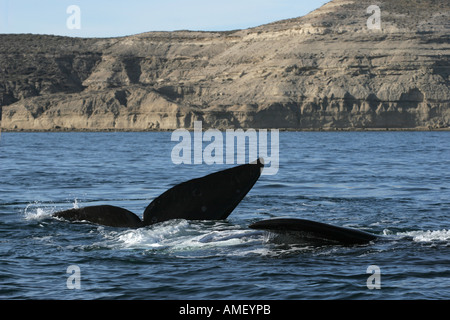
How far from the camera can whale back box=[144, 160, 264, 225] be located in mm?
9555

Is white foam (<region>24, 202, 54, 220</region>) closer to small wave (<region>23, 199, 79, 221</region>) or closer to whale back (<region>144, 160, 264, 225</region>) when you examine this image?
small wave (<region>23, 199, 79, 221</region>)

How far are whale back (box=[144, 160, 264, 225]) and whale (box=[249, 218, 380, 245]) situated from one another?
2.43 feet

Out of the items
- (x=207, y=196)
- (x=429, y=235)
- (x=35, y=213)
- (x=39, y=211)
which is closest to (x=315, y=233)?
(x=207, y=196)

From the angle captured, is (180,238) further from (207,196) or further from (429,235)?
(429,235)

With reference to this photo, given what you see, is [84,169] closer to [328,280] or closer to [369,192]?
[369,192]

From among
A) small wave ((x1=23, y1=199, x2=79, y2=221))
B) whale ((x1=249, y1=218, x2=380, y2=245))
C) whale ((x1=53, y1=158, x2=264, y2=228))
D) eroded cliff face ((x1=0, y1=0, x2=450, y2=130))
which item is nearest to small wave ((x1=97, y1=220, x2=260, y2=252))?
whale ((x1=53, y1=158, x2=264, y2=228))

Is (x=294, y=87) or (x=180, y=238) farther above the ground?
(x=294, y=87)

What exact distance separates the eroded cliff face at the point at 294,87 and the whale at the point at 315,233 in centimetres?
13030

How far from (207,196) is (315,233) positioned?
165 centimetres

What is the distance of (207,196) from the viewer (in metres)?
9.85

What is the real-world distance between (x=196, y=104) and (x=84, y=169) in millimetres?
119334

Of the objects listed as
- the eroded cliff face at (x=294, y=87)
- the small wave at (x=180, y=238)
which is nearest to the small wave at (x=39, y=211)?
the small wave at (x=180, y=238)
